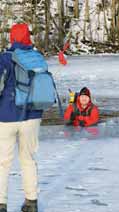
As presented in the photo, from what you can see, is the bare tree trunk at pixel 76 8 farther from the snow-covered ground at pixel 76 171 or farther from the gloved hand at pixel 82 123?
the gloved hand at pixel 82 123

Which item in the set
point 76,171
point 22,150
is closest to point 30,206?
point 22,150

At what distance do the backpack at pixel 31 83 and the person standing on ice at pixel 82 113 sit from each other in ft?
19.3

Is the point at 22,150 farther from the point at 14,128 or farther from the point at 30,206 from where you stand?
the point at 30,206

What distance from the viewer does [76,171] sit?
812 centimetres

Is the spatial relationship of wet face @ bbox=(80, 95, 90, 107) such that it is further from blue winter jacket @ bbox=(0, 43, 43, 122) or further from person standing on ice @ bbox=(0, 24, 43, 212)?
blue winter jacket @ bbox=(0, 43, 43, 122)

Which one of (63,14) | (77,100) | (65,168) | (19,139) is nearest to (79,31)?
(63,14)

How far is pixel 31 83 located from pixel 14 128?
0.40 m

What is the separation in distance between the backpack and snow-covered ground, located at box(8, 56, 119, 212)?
3.64 feet

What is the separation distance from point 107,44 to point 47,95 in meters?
32.6

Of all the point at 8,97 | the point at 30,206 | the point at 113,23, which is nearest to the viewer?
the point at 8,97

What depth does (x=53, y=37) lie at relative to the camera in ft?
128

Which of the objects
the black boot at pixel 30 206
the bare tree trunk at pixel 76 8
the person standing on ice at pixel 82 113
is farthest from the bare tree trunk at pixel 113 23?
the black boot at pixel 30 206

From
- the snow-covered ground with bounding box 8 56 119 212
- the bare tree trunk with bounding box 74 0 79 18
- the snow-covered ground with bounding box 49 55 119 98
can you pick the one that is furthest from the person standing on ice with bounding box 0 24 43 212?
the bare tree trunk with bounding box 74 0 79 18

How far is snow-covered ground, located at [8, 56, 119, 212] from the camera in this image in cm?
649
